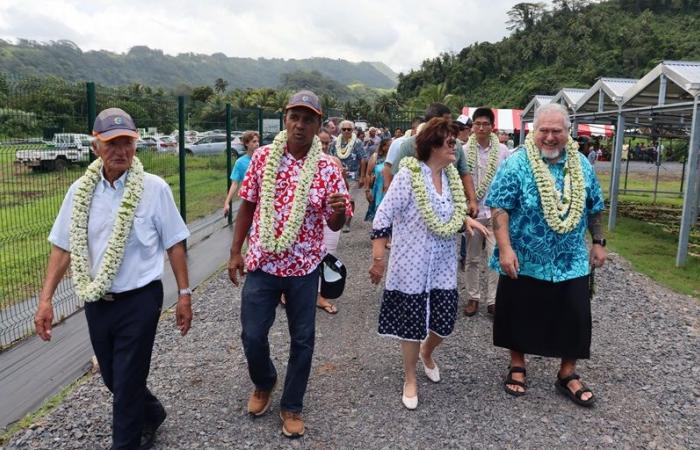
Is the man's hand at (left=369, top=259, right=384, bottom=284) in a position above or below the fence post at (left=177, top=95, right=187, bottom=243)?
below

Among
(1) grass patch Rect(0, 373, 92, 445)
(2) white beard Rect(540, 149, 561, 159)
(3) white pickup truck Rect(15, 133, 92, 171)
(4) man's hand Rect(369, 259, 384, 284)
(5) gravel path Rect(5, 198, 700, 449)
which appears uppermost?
(2) white beard Rect(540, 149, 561, 159)

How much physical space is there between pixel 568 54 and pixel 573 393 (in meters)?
76.3

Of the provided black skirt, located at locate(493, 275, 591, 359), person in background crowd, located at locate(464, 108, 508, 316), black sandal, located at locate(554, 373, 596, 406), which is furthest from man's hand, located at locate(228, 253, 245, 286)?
person in background crowd, located at locate(464, 108, 508, 316)

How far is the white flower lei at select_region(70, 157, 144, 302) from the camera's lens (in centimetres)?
274

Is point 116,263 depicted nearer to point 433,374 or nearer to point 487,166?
point 433,374

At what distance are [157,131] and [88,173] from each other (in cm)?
493

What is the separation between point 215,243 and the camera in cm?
933

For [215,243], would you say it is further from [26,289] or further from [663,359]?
[663,359]

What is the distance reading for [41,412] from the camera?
11.7ft

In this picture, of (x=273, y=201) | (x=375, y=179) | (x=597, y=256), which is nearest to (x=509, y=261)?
(x=597, y=256)

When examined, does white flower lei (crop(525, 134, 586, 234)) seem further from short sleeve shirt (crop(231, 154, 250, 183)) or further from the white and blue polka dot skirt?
short sleeve shirt (crop(231, 154, 250, 183))

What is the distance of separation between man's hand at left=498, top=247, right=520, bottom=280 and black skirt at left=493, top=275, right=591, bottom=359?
18cm

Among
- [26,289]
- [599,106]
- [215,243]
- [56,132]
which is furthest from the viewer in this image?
[599,106]

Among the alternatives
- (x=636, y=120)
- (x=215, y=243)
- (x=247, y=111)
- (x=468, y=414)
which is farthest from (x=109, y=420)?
(x=636, y=120)
